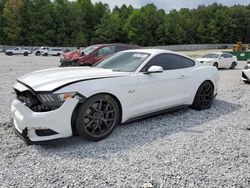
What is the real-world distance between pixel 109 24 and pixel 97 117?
65567 mm

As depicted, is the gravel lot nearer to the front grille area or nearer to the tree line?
the front grille area

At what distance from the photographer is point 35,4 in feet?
210

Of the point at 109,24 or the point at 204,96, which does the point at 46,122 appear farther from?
the point at 109,24

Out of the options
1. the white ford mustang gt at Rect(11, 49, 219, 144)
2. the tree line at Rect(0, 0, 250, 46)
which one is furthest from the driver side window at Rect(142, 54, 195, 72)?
the tree line at Rect(0, 0, 250, 46)

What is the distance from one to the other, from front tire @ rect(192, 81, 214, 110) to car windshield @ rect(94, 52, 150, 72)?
1583 mm

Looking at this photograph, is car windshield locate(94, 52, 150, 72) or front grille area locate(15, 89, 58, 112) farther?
car windshield locate(94, 52, 150, 72)

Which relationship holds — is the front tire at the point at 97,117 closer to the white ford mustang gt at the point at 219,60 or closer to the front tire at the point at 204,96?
the front tire at the point at 204,96

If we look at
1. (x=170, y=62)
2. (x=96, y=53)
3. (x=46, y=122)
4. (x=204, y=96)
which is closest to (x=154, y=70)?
(x=170, y=62)

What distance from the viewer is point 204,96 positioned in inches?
229

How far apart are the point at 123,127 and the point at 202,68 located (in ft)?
7.90

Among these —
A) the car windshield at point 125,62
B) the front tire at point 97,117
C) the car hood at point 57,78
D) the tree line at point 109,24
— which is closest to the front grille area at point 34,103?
the car hood at point 57,78

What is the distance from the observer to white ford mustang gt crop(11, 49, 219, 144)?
362 cm

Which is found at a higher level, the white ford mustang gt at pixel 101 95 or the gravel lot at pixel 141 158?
the white ford mustang gt at pixel 101 95

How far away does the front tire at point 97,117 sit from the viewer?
12.5ft
